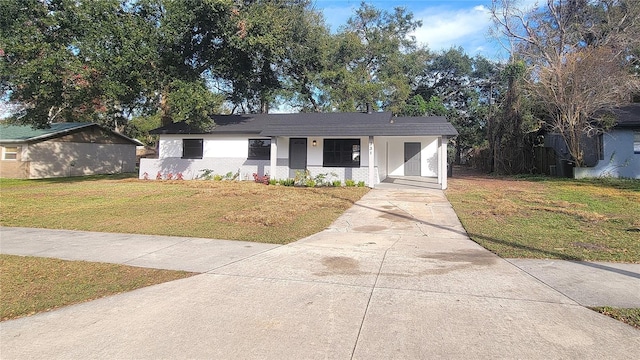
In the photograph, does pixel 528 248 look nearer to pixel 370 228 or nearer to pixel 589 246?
pixel 589 246

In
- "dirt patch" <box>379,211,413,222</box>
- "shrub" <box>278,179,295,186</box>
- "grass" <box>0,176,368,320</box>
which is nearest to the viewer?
"grass" <box>0,176,368,320</box>

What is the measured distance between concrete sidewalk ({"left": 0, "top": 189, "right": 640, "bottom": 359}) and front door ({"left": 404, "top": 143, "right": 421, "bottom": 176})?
54.5 feet

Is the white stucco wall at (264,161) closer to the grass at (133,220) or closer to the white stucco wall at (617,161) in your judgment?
the grass at (133,220)

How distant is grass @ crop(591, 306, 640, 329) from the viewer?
12.3 ft

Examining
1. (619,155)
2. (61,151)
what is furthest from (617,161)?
(61,151)

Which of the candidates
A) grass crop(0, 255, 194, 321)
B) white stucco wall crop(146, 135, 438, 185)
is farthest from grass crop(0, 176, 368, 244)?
white stucco wall crop(146, 135, 438, 185)

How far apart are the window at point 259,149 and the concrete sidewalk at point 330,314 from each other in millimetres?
14257

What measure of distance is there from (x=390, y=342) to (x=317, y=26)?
26972mm

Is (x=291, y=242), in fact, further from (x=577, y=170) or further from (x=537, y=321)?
(x=577, y=170)

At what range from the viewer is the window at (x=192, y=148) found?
71.8 ft

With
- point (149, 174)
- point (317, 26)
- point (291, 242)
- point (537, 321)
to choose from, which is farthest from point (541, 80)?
point (149, 174)

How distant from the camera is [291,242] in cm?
757

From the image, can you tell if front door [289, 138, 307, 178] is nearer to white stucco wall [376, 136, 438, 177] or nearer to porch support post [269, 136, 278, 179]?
porch support post [269, 136, 278, 179]

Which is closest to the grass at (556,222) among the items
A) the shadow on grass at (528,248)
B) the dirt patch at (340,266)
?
the shadow on grass at (528,248)
